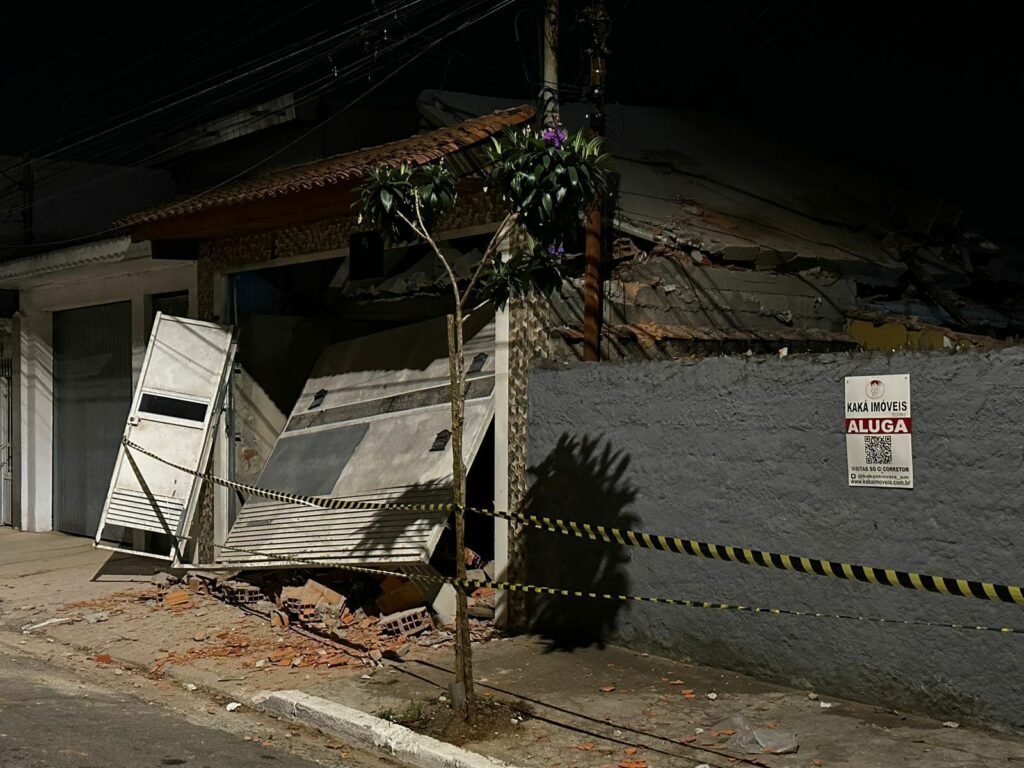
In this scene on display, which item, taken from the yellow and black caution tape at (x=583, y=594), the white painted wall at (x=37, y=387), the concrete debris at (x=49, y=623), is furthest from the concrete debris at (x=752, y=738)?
the white painted wall at (x=37, y=387)

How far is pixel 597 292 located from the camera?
8914 mm

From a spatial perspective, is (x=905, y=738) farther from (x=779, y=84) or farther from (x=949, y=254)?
(x=779, y=84)

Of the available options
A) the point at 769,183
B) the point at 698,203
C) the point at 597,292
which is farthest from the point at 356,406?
the point at 769,183

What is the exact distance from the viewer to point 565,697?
6922 mm

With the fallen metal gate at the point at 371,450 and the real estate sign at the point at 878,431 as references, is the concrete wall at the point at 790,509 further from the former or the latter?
the fallen metal gate at the point at 371,450

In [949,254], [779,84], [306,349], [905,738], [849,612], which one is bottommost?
[905,738]

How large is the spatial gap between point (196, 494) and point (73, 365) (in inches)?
197

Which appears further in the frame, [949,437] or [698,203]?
[698,203]

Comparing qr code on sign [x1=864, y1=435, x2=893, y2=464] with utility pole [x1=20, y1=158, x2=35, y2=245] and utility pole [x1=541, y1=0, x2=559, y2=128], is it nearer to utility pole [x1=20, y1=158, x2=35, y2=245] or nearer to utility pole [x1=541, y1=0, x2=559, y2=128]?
utility pole [x1=541, y1=0, x2=559, y2=128]

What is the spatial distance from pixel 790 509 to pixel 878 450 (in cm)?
72

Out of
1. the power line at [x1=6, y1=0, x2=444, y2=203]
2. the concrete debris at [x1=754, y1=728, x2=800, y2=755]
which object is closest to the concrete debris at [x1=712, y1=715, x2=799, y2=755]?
the concrete debris at [x1=754, y1=728, x2=800, y2=755]

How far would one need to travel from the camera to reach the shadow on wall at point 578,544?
811 centimetres

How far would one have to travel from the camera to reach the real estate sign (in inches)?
251

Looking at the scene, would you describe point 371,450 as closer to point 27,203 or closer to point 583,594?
point 583,594
